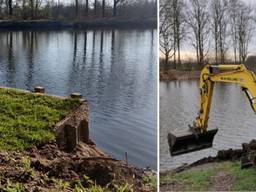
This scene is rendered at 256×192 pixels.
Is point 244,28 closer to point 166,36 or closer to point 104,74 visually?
point 166,36

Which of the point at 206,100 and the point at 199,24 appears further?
the point at 206,100

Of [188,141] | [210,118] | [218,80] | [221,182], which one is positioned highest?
[218,80]

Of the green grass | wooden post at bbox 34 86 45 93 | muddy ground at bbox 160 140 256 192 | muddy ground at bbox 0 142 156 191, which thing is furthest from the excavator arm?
wooden post at bbox 34 86 45 93

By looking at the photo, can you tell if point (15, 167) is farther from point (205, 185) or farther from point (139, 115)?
point (205, 185)

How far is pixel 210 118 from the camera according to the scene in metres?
3.89

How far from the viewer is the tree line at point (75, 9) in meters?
3.89

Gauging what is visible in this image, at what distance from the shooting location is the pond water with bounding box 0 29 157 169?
12.8 ft

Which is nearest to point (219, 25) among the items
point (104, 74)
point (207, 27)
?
point (207, 27)

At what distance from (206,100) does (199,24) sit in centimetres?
52

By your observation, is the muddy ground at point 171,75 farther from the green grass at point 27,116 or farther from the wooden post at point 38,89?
the wooden post at point 38,89

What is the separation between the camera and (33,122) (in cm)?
452

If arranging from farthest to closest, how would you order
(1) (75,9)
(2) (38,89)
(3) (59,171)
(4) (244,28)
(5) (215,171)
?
(2) (38,89), (1) (75,9), (3) (59,171), (5) (215,171), (4) (244,28)

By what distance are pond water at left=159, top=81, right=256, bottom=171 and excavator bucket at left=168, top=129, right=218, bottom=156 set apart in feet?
0.10

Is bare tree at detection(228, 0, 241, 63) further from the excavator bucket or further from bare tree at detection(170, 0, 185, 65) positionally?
the excavator bucket
